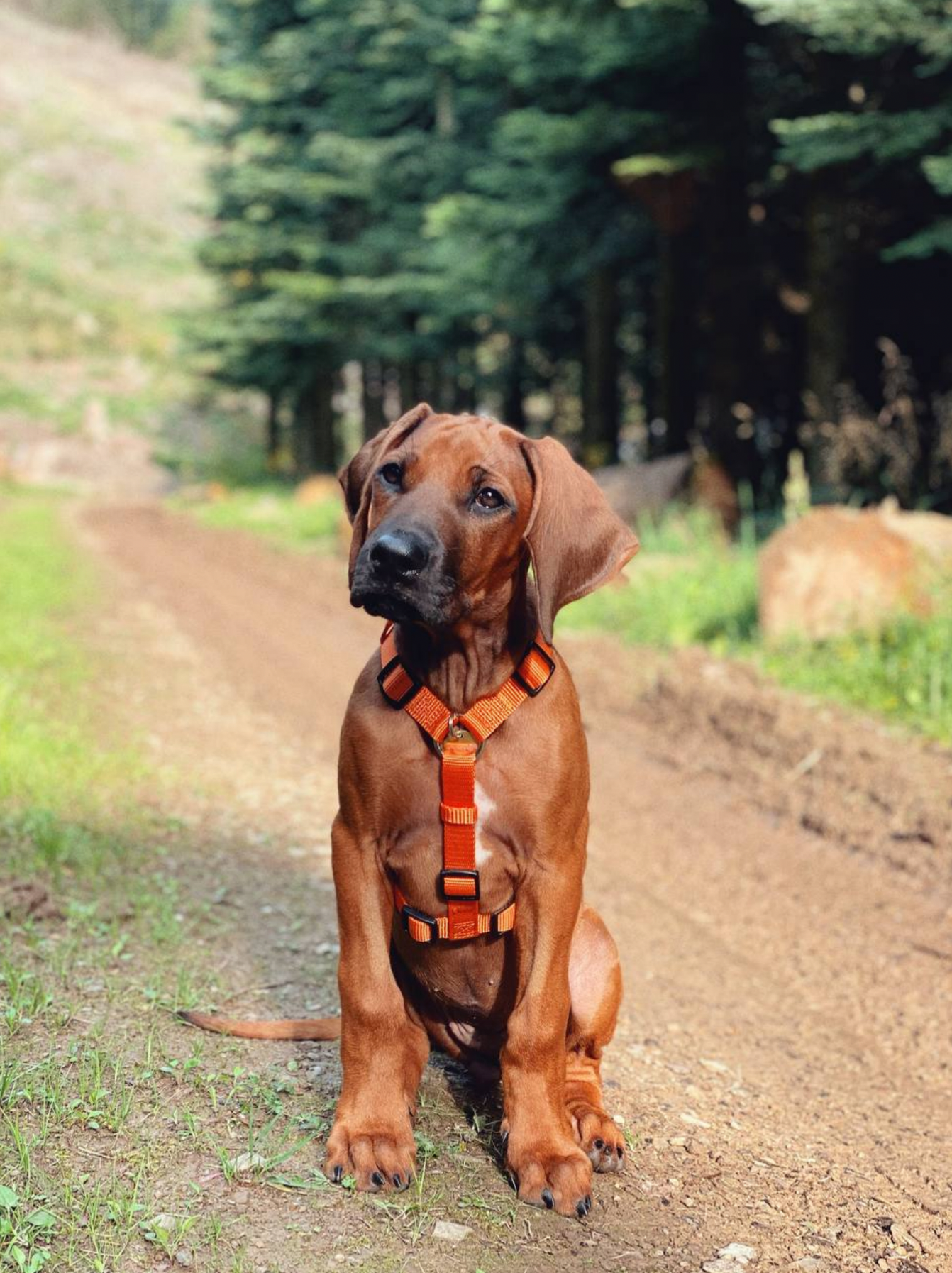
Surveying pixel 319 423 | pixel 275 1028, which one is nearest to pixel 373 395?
pixel 319 423

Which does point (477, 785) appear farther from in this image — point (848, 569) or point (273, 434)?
point (273, 434)

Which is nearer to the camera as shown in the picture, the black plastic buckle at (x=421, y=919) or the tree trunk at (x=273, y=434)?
the black plastic buckle at (x=421, y=919)

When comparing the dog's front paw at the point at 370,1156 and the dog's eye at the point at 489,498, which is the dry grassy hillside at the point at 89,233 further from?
the dog's front paw at the point at 370,1156

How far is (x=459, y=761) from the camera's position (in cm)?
276

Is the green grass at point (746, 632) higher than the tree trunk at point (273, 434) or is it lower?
lower

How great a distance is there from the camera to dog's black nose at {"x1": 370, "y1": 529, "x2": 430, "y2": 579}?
2.61 meters

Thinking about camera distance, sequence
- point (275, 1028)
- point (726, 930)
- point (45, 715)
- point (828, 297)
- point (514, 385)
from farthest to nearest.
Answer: point (514, 385) → point (828, 297) → point (45, 715) → point (726, 930) → point (275, 1028)

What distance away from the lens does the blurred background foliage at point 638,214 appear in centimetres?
1041

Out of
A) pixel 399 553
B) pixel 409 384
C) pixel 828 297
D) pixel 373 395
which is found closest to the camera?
pixel 399 553

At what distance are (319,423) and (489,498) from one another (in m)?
26.3

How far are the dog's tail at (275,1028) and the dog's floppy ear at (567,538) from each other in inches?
53.2

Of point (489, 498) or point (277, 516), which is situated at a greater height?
point (489, 498)

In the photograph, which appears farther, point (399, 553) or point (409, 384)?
point (409, 384)

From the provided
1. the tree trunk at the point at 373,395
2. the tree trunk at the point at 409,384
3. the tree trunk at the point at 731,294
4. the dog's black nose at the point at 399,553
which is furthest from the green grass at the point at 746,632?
the tree trunk at the point at 373,395
